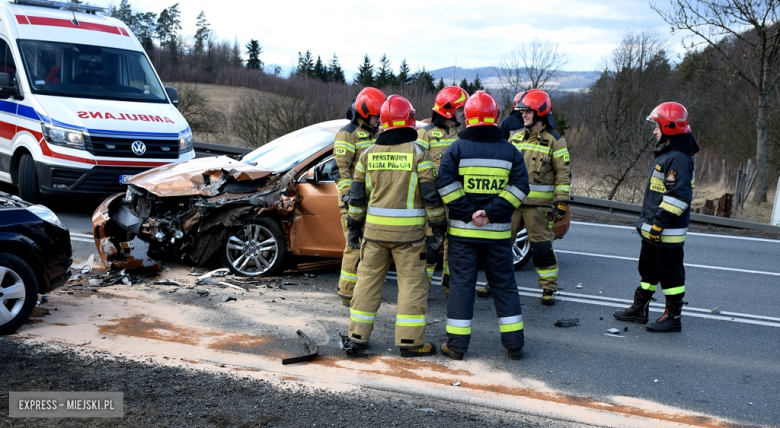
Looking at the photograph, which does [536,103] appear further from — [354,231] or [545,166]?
[354,231]

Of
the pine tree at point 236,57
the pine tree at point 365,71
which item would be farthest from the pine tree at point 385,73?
the pine tree at point 236,57

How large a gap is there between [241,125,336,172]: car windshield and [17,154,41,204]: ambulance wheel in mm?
3537

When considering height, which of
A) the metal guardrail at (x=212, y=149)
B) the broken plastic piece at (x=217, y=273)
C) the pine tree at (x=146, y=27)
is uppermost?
the pine tree at (x=146, y=27)

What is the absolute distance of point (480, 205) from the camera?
5.02 meters

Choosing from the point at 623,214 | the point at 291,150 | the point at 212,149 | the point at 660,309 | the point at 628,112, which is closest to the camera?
the point at 660,309

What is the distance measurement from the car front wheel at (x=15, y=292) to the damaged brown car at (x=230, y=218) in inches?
64.9

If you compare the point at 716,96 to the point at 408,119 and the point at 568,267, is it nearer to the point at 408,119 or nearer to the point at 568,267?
the point at 568,267

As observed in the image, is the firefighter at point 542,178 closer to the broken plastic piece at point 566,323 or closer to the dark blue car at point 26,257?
the broken plastic piece at point 566,323

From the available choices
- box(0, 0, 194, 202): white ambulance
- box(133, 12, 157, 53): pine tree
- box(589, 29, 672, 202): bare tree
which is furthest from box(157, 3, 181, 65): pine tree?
box(0, 0, 194, 202): white ambulance

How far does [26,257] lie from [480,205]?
138 inches

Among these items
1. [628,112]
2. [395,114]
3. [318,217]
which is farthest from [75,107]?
[628,112]

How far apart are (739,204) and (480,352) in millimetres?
12098

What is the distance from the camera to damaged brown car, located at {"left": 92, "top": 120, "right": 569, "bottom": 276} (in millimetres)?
6719

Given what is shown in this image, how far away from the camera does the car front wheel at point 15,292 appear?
16.0 feet
